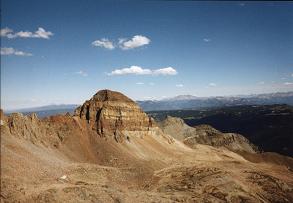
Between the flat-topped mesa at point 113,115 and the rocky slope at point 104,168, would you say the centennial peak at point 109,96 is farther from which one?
the rocky slope at point 104,168

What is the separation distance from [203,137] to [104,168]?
242 feet

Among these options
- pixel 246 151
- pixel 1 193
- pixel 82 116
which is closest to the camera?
pixel 1 193

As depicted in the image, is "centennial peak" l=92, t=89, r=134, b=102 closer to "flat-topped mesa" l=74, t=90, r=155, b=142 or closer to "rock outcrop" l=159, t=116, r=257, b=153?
"flat-topped mesa" l=74, t=90, r=155, b=142

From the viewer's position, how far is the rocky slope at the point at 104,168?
3706 cm

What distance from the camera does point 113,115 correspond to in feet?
245

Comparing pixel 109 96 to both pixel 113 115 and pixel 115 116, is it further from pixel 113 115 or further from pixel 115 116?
pixel 115 116

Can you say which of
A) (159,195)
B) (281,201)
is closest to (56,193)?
(159,195)

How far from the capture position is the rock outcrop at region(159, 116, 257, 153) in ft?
375

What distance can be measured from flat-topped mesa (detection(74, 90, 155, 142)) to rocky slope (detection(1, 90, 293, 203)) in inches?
9.3

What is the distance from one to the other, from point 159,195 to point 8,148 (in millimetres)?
18274

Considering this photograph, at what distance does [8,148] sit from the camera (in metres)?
41.1

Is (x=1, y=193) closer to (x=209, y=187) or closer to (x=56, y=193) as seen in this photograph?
(x=56, y=193)

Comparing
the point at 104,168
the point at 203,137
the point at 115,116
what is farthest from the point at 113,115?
the point at 203,137

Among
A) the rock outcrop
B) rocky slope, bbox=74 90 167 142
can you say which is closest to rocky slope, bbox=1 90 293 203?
rocky slope, bbox=74 90 167 142
